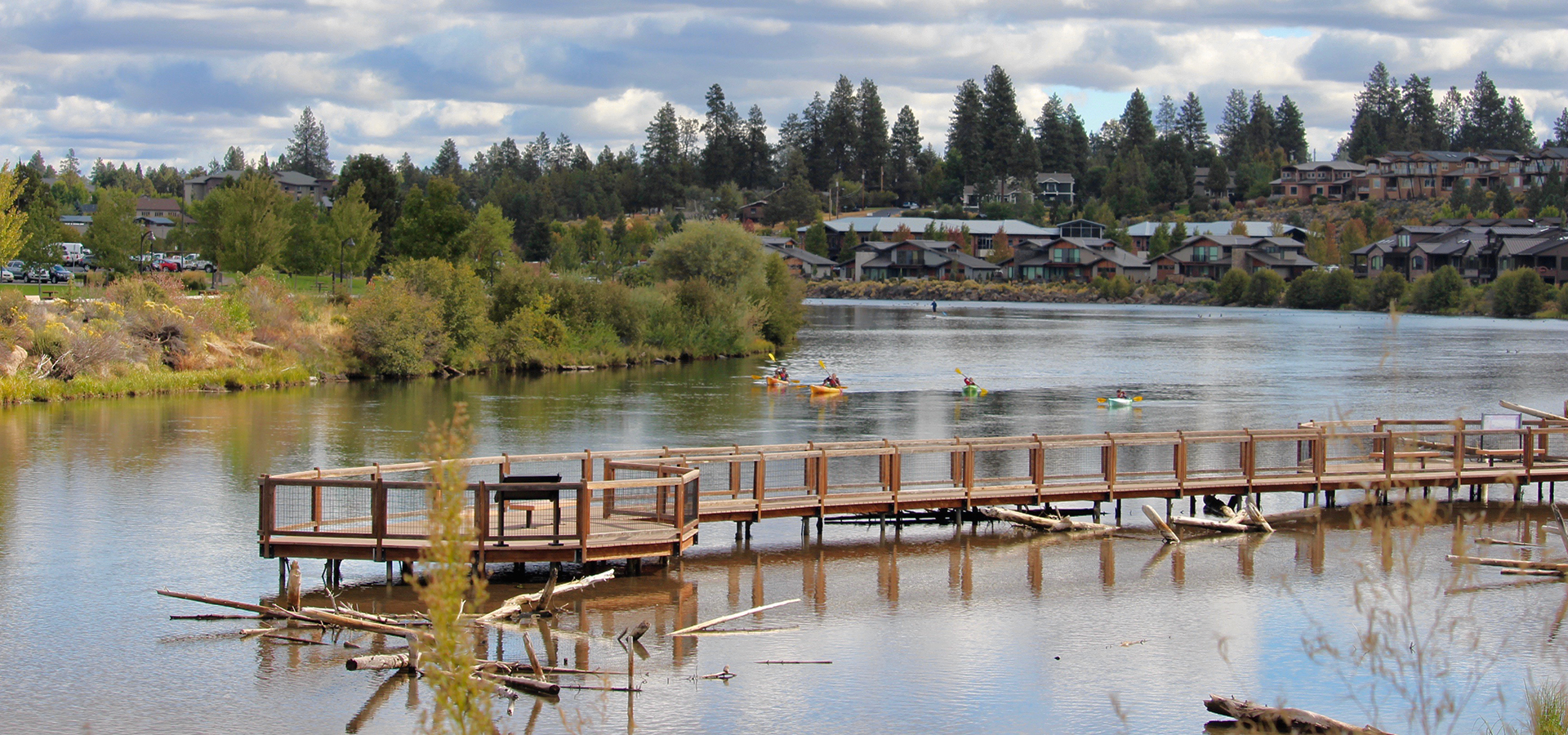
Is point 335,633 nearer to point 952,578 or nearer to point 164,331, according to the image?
point 952,578

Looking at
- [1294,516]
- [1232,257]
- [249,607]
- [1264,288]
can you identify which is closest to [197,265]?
[249,607]

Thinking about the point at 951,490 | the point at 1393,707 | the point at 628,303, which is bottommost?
the point at 1393,707

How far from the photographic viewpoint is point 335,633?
67.9 ft

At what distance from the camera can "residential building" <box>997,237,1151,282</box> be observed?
178875 millimetres

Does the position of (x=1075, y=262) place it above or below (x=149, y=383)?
above

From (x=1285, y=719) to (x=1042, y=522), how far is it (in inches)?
537

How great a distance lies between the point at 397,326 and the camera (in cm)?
6366

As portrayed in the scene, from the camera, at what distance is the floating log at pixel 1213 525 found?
28891 mm

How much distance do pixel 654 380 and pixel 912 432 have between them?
21088 mm

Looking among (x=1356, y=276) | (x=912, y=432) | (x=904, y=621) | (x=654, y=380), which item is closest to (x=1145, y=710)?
(x=904, y=621)

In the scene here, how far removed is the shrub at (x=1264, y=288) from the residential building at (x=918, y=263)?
121ft

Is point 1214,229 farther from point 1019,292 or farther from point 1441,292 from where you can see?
point 1441,292

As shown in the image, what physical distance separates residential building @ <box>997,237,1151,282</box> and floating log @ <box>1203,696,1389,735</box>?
164 metres

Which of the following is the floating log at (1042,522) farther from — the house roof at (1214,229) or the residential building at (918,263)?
the residential building at (918,263)
